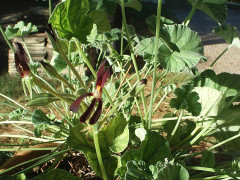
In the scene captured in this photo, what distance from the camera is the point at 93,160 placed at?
717 millimetres

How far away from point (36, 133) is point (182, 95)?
1.25 ft

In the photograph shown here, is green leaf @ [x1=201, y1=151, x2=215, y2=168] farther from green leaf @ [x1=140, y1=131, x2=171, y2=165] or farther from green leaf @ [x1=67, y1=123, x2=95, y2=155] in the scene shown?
green leaf @ [x1=67, y1=123, x2=95, y2=155]

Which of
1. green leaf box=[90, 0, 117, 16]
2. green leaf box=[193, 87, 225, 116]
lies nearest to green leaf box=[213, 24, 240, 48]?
green leaf box=[193, 87, 225, 116]

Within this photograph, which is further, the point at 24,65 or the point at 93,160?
the point at 93,160

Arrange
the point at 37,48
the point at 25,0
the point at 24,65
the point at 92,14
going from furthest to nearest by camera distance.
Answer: the point at 25,0 < the point at 37,48 < the point at 92,14 < the point at 24,65

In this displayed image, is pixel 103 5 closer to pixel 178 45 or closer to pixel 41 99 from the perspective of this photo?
pixel 178 45

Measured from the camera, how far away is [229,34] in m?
0.88

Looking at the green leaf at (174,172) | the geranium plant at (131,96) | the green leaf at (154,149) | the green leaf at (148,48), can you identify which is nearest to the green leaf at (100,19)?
the geranium plant at (131,96)

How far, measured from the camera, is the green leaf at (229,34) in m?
0.84

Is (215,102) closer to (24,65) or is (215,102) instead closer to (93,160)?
(93,160)

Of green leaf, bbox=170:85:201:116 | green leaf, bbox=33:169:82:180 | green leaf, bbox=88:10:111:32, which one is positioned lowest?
green leaf, bbox=33:169:82:180

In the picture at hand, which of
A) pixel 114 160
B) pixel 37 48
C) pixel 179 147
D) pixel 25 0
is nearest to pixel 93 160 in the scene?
pixel 114 160

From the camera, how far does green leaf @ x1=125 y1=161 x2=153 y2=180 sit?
0.59 metres

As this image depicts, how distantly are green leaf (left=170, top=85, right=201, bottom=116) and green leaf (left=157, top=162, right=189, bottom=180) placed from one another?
207 millimetres
